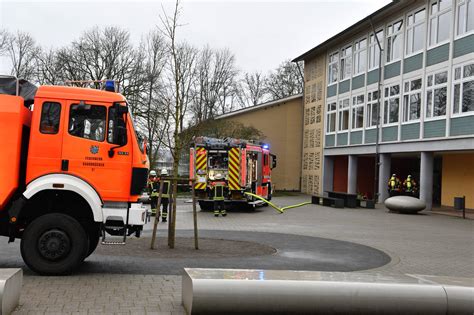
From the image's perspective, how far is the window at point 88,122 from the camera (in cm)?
892

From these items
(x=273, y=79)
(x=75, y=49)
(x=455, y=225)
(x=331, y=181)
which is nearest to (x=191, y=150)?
(x=455, y=225)

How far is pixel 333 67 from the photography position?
39.9m

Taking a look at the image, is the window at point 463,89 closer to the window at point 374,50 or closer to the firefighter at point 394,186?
the firefighter at point 394,186

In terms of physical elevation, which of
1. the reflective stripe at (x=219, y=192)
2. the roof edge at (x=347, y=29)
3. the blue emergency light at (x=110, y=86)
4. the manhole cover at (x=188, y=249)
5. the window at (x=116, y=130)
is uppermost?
the roof edge at (x=347, y=29)

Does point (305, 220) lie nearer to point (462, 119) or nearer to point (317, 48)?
point (462, 119)

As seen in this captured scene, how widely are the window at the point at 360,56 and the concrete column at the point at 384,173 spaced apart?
6601 mm

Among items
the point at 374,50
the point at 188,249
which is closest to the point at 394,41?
the point at 374,50

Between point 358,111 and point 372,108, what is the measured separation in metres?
2.01

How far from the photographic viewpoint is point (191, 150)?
24.3 m

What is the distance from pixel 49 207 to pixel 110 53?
36878mm

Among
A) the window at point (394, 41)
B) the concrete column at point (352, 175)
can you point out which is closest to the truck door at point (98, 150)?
the window at point (394, 41)

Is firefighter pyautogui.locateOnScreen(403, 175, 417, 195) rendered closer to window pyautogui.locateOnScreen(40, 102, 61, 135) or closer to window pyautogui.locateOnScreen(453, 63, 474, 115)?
window pyautogui.locateOnScreen(453, 63, 474, 115)

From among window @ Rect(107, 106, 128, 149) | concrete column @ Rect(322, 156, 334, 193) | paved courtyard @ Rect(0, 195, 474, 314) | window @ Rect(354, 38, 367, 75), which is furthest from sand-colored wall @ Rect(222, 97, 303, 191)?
window @ Rect(107, 106, 128, 149)

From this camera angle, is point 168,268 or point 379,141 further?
point 379,141
